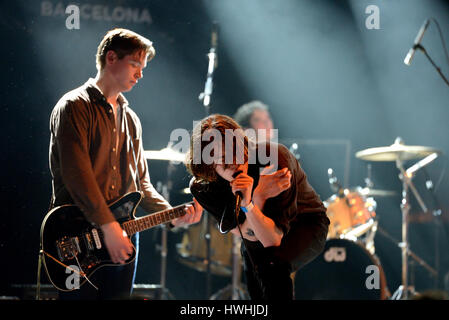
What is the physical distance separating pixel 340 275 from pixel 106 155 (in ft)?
8.81

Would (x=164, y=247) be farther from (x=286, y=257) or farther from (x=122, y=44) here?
(x=286, y=257)

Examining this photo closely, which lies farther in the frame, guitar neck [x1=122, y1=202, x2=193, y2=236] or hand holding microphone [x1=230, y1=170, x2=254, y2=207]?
guitar neck [x1=122, y1=202, x2=193, y2=236]

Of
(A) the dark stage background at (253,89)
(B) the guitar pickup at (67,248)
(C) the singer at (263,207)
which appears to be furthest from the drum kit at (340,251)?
(C) the singer at (263,207)

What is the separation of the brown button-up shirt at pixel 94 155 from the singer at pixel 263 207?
0.56 m

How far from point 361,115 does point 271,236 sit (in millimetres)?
5047

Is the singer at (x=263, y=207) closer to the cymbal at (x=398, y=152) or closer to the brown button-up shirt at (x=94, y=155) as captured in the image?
the brown button-up shirt at (x=94, y=155)

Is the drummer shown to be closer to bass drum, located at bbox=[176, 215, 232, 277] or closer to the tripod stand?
the tripod stand

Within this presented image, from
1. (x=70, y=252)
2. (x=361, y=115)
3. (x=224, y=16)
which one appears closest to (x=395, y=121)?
(x=361, y=115)

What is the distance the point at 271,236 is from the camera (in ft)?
7.88

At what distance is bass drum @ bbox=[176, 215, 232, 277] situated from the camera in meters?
5.65

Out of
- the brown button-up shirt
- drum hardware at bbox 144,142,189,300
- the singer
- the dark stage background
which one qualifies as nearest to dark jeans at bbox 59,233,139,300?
the brown button-up shirt

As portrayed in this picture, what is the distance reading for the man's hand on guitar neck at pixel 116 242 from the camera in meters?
2.74

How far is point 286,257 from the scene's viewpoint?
2.49 metres
